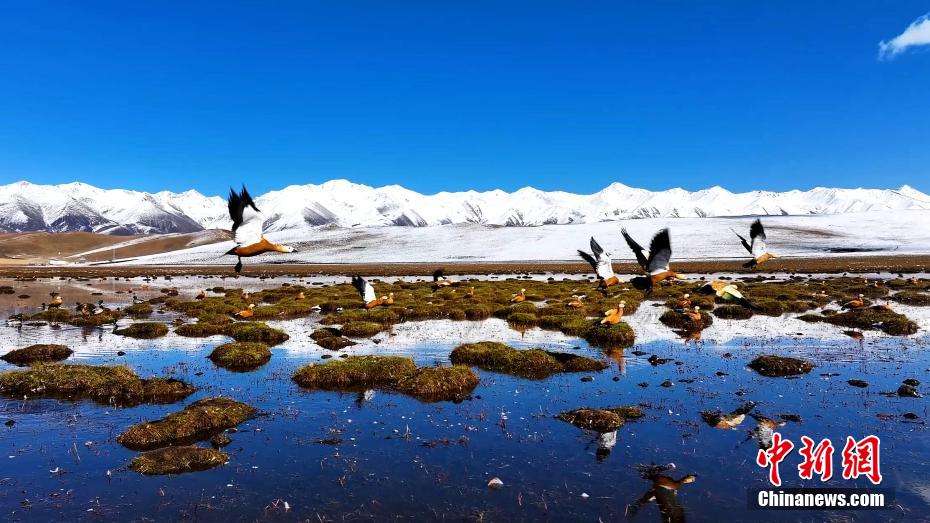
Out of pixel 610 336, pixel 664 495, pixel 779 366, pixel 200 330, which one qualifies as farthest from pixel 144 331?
pixel 779 366

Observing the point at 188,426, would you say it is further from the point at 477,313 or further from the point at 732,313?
the point at 732,313

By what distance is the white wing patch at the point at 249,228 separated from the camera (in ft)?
48.1

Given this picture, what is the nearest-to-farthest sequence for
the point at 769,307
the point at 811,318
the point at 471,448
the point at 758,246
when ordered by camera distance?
the point at 471,448 < the point at 758,246 < the point at 811,318 < the point at 769,307

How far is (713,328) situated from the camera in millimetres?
33531

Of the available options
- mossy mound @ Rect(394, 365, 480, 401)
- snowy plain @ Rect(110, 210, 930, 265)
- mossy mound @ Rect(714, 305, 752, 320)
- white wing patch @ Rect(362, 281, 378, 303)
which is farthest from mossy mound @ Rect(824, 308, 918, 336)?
snowy plain @ Rect(110, 210, 930, 265)

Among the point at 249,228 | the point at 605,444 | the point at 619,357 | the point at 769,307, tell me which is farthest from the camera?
the point at 769,307

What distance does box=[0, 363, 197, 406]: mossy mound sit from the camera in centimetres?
1894

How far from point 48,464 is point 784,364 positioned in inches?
967

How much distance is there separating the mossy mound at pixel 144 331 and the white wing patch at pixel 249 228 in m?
21.3

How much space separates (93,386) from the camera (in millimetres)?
19609

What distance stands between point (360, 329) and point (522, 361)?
12349 millimetres

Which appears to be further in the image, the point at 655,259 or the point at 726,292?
the point at 726,292

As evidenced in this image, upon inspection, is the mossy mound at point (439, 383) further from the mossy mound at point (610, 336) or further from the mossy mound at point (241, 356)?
the mossy mound at point (610, 336)

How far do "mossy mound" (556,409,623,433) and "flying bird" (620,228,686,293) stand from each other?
13.0 feet
